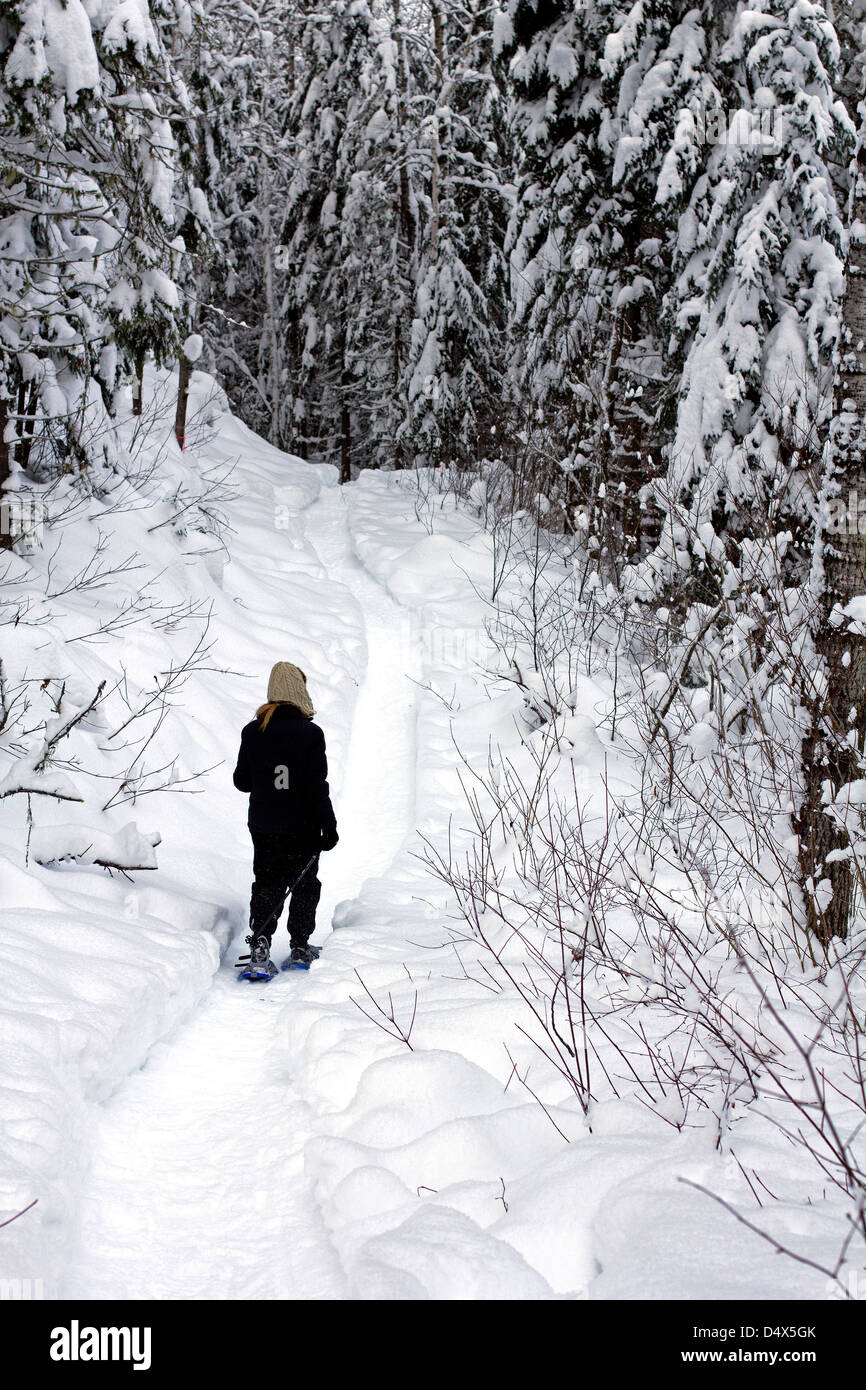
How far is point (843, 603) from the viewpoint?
387 cm

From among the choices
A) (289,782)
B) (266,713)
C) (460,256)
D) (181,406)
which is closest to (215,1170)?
(289,782)

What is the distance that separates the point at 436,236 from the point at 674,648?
16.1 metres

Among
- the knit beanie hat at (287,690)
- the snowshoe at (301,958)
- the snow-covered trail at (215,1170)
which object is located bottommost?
the snowshoe at (301,958)

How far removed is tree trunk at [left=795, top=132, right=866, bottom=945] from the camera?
384cm

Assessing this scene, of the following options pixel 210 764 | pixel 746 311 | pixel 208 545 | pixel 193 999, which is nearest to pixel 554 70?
pixel 746 311

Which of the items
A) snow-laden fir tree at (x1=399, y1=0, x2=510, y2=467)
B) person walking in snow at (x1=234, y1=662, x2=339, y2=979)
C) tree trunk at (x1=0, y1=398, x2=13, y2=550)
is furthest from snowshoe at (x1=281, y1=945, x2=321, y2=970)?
snow-laden fir tree at (x1=399, y1=0, x2=510, y2=467)

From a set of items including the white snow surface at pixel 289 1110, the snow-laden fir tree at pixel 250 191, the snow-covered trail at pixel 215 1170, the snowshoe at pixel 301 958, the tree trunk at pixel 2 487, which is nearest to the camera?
the white snow surface at pixel 289 1110

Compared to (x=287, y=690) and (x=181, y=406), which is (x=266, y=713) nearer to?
(x=287, y=690)

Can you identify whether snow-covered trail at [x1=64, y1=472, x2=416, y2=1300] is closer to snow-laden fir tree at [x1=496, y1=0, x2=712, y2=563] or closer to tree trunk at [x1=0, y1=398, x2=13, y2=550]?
tree trunk at [x1=0, y1=398, x2=13, y2=550]

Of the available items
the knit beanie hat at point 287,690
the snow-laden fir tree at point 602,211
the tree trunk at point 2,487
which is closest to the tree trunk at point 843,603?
the knit beanie hat at point 287,690

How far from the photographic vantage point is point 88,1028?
345 centimetres

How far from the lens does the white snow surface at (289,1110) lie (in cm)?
228

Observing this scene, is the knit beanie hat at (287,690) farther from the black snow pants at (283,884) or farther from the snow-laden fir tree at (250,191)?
the snow-laden fir tree at (250,191)

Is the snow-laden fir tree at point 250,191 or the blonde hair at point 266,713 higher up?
the snow-laden fir tree at point 250,191
